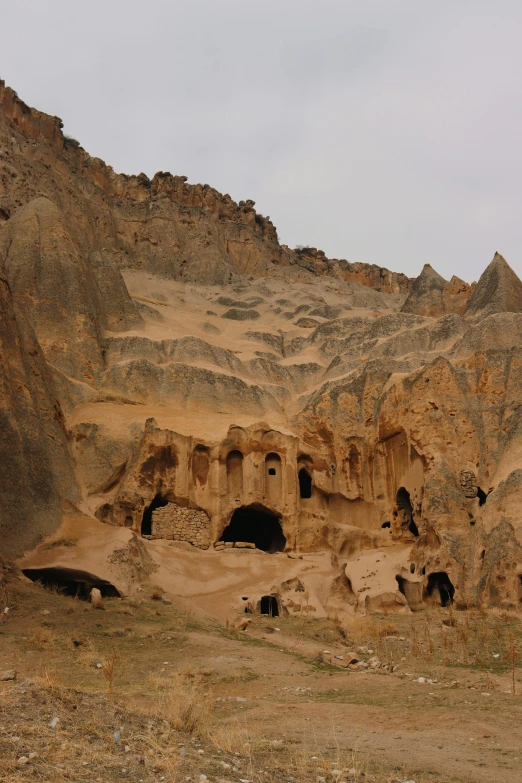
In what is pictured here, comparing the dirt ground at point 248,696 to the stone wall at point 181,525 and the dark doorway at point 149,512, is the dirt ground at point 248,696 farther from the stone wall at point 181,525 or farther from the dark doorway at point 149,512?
the dark doorway at point 149,512

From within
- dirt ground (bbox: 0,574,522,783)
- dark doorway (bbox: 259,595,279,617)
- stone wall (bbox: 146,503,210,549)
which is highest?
stone wall (bbox: 146,503,210,549)

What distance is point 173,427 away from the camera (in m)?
29.5

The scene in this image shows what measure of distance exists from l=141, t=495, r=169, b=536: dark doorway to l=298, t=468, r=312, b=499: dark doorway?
614 centimetres

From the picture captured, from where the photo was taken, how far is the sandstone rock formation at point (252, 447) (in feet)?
70.4

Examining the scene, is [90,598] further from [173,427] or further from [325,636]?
[173,427]

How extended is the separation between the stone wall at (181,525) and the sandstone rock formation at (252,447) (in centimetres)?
6

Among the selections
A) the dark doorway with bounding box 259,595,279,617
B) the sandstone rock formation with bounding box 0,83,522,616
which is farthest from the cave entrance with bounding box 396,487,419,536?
the dark doorway with bounding box 259,595,279,617

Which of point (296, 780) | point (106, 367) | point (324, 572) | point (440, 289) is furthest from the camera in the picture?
point (440, 289)

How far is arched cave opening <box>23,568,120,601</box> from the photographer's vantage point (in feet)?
62.6

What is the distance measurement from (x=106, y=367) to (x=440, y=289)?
25.5 metres

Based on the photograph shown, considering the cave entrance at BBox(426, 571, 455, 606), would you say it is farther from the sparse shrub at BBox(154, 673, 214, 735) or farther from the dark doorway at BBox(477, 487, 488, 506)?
the sparse shrub at BBox(154, 673, 214, 735)

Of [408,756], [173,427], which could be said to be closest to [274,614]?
[173,427]

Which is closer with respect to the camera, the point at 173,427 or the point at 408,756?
the point at 408,756

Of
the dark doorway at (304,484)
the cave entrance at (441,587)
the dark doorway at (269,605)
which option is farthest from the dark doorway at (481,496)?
the dark doorway at (304,484)
